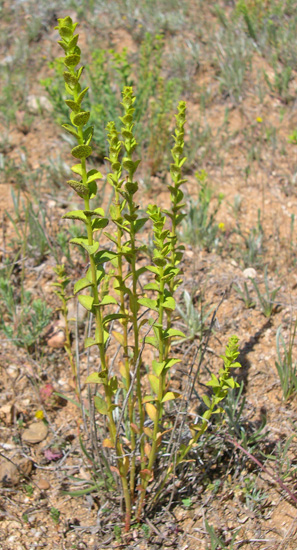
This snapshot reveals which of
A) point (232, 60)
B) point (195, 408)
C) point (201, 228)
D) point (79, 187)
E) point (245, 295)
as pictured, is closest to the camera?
point (79, 187)

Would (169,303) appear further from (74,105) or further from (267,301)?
(267,301)

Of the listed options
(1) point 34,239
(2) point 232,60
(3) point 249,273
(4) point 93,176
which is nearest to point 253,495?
(3) point 249,273

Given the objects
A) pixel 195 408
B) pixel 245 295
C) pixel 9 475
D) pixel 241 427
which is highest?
pixel 245 295

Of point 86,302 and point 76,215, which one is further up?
point 76,215

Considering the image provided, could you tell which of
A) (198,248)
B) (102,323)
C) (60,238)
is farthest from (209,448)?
(60,238)

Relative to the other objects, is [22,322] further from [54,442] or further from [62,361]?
[54,442]

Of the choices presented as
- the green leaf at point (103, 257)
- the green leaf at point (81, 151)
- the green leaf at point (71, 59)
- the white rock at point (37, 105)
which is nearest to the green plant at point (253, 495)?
the green leaf at point (103, 257)

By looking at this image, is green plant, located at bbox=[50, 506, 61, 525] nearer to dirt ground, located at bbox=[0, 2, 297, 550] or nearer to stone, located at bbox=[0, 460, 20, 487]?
dirt ground, located at bbox=[0, 2, 297, 550]

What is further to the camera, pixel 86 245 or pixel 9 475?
pixel 9 475

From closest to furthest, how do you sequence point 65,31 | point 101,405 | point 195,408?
point 65,31 → point 101,405 → point 195,408

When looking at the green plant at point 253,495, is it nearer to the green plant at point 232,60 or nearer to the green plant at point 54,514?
the green plant at point 54,514

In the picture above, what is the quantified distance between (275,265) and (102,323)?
1.94 m

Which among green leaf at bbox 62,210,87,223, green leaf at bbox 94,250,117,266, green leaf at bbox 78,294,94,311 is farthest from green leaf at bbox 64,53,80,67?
green leaf at bbox 78,294,94,311

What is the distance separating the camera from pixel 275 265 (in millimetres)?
3156
